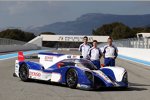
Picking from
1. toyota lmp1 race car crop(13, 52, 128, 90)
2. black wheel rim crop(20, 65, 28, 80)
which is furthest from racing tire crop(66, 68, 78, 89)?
black wheel rim crop(20, 65, 28, 80)

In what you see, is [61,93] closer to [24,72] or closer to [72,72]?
[72,72]

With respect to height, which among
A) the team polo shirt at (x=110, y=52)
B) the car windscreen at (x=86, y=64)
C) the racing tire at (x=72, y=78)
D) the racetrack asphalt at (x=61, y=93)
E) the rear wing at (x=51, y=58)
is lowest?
the racetrack asphalt at (x=61, y=93)

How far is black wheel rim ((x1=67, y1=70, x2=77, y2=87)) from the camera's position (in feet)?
40.0

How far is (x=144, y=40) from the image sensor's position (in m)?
33.3

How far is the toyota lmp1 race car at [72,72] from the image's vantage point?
12.0 metres

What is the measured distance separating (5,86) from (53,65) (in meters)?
1.78

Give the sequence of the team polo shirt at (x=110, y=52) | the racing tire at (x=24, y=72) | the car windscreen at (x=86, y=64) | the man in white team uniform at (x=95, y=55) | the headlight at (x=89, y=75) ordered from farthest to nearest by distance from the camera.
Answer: the racing tire at (x=24, y=72) → the team polo shirt at (x=110, y=52) → the man in white team uniform at (x=95, y=55) → the car windscreen at (x=86, y=64) → the headlight at (x=89, y=75)

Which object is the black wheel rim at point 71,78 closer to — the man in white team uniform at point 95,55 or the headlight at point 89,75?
the headlight at point 89,75

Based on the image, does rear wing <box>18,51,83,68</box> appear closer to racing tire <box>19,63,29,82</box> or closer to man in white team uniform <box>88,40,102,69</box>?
man in white team uniform <box>88,40,102,69</box>

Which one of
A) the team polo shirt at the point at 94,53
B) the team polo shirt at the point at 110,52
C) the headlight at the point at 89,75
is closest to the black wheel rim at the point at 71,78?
the headlight at the point at 89,75

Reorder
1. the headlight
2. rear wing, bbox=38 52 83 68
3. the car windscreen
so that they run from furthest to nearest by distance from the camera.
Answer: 1. rear wing, bbox=38 52 83 68
2. the car windscreen
3. the headlight

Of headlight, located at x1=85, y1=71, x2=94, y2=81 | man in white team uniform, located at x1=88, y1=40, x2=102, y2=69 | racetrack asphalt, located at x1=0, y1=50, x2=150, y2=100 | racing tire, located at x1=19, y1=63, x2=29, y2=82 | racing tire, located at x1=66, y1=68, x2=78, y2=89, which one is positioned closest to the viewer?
racetrack asphalt, located at x1=0, y1=50, x2=150, y2=100

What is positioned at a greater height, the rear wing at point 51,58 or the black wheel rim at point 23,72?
the rear wing at point 51,58

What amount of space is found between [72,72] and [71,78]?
181 mm
